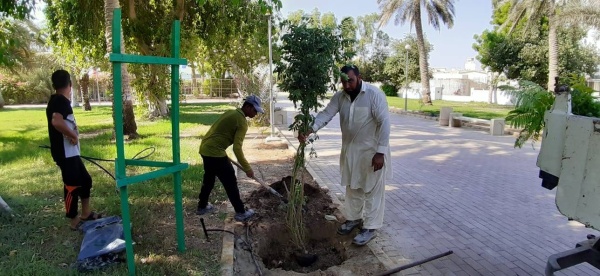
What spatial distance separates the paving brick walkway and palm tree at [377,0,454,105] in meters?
18.6

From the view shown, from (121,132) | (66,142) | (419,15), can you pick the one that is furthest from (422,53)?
(121,132)

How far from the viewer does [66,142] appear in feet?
13.4

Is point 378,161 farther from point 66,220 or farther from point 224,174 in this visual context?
point 66,220

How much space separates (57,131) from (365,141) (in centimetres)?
315

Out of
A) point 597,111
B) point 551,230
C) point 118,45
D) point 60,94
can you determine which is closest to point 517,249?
point 551,230

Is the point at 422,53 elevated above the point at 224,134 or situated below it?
above

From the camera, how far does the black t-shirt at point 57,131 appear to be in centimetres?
401

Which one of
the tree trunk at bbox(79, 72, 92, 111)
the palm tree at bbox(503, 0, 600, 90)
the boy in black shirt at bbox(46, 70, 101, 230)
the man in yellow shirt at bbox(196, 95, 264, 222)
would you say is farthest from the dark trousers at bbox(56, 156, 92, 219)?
the tree trunk at bbox(79, 72, 92, 111)

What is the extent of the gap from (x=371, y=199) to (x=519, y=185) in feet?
12.5

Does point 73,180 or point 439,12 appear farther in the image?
point 439,12

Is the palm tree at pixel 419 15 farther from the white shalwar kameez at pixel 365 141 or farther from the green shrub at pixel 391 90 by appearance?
the white shalwar kameez at pixel 365 141

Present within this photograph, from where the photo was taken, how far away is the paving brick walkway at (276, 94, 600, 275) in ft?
13.0

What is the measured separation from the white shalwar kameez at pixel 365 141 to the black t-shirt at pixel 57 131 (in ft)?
8.23

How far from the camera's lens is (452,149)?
10.5 metres
